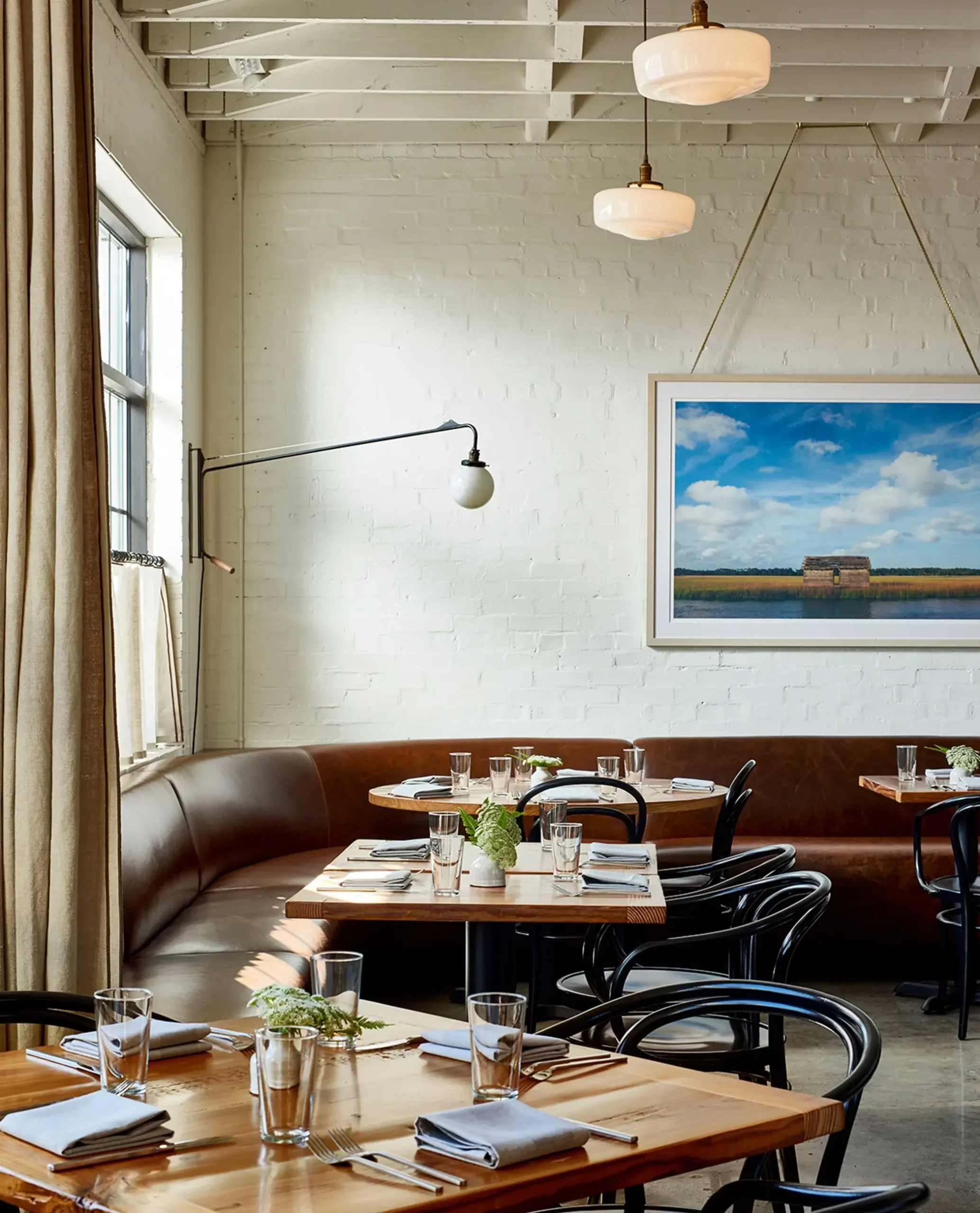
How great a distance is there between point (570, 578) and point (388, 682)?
99 cm

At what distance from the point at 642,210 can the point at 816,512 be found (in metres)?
2.33

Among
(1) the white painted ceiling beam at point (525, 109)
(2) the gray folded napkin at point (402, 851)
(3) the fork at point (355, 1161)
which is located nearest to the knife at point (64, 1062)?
(3) the fork at point (355, 1161)

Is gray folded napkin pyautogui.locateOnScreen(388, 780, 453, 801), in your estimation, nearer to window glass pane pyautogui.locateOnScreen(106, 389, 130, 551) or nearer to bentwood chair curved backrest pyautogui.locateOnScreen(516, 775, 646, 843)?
bentwood chair curved backrest pyautogui.locateOnScreen(516, 775, 646, 843)

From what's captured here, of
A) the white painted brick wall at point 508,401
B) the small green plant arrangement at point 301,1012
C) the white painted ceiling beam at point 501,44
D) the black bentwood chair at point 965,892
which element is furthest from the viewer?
the white painted brick wall at point 508,401

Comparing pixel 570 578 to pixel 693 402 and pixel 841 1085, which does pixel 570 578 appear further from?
pixel 841 1085

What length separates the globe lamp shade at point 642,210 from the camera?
463 centimetres

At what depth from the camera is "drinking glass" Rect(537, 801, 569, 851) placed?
3.43 m

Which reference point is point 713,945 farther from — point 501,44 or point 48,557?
point 501,44

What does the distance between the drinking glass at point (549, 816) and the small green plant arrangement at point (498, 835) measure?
10 centimetres

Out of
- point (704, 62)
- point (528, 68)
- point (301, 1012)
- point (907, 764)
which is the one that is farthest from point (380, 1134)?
Answer: point (528, 68)

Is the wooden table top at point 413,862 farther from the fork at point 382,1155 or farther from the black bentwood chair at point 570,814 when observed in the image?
the fork at point 382,1155

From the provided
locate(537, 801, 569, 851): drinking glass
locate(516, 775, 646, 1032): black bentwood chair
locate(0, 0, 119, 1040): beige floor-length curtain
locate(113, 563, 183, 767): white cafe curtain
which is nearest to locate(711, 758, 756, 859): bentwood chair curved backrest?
locate(516, 775, 646, 1032): black bentwood chair

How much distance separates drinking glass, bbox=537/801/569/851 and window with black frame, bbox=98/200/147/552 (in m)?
2.62

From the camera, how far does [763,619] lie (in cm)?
648
